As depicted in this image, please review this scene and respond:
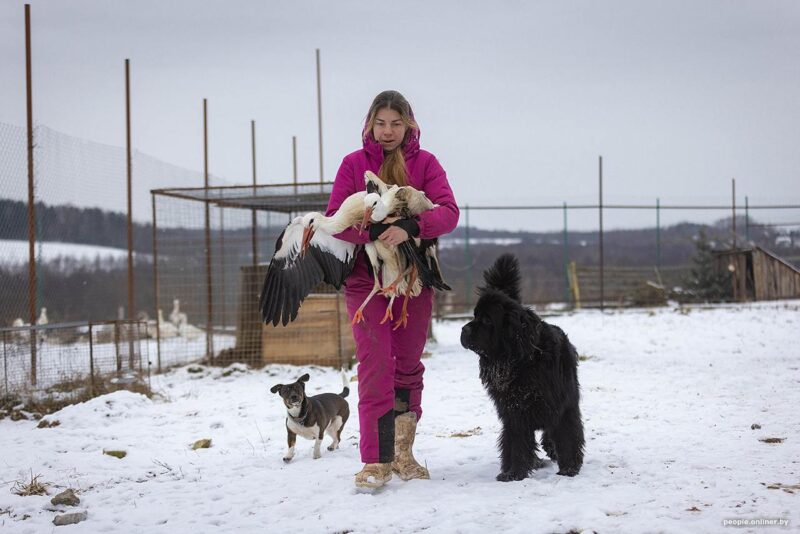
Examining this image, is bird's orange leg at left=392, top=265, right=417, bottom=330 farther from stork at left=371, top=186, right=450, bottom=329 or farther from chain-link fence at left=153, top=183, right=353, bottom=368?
chain-link fence at left=153, top=183, right=353, bottom=368

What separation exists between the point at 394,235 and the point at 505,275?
2.74 ft

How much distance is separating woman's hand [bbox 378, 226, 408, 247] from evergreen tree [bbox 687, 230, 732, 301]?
43.8 ft

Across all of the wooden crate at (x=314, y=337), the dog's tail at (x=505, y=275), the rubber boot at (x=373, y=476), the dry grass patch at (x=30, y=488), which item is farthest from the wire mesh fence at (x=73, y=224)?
the dog's tail at (x=505, y=275)

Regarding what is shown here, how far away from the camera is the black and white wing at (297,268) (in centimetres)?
331

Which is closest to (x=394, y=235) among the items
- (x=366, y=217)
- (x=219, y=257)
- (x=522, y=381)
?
(x=366, y=217)

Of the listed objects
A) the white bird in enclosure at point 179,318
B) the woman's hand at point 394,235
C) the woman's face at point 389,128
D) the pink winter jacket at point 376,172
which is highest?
the woman's face at point 389,128

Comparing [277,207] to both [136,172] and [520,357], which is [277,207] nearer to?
[136,172]

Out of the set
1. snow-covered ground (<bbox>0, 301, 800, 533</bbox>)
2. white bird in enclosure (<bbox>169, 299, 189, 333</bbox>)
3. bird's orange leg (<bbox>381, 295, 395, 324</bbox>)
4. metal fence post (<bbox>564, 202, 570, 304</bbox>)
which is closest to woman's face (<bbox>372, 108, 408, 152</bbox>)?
bird's orange leg (<bbox>381, 295, 395, 324</bbox>)

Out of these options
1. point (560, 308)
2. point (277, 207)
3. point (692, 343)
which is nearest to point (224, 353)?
point (277, 207)

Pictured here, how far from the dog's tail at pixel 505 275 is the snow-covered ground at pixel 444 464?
3.20ft

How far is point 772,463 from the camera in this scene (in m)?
3.36

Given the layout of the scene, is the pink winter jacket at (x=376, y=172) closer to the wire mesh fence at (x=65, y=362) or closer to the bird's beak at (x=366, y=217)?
the bird's beak at (x=366, y=217)

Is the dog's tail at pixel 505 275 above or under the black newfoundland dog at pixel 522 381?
above

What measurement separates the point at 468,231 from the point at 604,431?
10.1 meters
